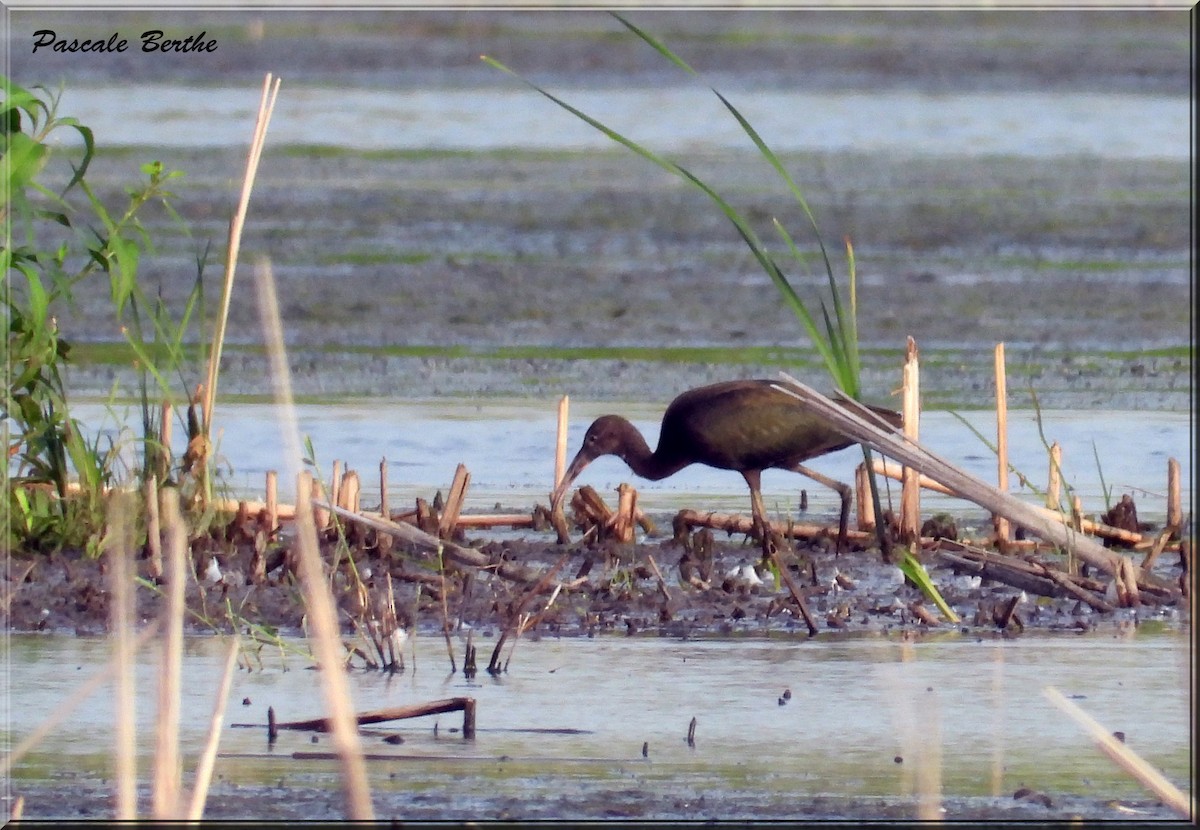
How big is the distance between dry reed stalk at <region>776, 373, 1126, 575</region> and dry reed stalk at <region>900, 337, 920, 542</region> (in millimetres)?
799

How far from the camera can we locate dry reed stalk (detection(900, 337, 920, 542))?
5.90m

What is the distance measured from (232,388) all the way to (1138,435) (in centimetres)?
409

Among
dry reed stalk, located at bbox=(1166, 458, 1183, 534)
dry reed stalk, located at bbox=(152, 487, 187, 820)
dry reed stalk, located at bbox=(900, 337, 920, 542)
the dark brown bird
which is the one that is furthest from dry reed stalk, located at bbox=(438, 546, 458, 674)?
dry reed stalk, located at bbox=(1166, 458, 1183, 534)

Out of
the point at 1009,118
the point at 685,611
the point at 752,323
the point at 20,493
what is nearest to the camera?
the point at 685,611

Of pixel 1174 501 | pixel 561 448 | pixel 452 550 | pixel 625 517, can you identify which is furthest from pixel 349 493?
pixel 1174 501

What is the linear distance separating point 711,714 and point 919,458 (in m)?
0.81

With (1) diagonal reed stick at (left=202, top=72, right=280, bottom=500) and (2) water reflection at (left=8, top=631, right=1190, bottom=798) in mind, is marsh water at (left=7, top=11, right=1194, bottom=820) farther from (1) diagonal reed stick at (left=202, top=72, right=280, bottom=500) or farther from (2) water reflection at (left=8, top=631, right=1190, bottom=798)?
(1) diagonal reed stick at (left=202, top=72, right=280, bottom=500)

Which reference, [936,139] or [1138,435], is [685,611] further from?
[936,139]

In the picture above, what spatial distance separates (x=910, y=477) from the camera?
589 centimetres

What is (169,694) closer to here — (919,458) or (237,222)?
(919,458)

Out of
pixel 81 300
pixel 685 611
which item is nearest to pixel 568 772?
pixel 685 611

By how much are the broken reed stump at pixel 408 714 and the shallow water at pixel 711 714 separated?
0.10 feet

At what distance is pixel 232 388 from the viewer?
915cm

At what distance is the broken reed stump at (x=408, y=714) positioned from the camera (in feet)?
13.6
